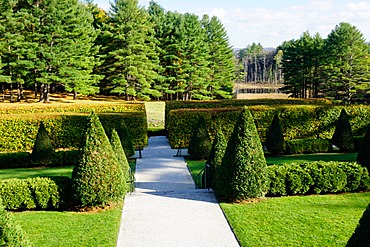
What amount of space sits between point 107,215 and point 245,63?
355ft

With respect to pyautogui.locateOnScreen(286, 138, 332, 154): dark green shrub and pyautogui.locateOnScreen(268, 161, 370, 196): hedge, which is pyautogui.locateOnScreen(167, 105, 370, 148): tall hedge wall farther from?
pyautogui.locateOnScreen(268, 161, 370, 196): hedge

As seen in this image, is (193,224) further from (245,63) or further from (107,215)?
(245,63)

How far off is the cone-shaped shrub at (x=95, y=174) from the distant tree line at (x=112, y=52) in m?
27.8

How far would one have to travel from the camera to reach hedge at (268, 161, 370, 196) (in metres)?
10.2

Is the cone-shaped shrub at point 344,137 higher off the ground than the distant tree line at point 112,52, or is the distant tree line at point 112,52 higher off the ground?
the distant tree line at point 112,52

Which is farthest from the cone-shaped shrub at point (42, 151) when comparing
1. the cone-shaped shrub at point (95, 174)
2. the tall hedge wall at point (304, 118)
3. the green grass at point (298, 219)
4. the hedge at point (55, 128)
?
the green grass at point (298, 219)

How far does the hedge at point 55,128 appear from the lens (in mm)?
18234

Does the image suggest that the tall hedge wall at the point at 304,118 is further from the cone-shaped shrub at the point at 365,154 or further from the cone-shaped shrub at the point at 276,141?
the cone-shaped shrub at the point at 365,154

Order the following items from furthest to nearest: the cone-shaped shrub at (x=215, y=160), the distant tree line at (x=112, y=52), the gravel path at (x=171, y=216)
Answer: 1. the distant tree line at (x=112, y=52)
2. the cone-shaped shrub at (x=215, y=160)
3. the gravel path at (x=171, y=216)

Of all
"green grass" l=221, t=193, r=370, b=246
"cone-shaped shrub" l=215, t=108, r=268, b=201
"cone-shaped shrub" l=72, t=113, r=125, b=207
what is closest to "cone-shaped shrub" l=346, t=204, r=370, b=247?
"green grass" l=221, t=193, r=370, b=246

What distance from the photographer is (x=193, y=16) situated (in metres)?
46.8

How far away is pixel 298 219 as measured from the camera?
839 centimetres

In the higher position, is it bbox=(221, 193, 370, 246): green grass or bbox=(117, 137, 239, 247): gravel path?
bbox=(221, 193, 370, 246): green grass

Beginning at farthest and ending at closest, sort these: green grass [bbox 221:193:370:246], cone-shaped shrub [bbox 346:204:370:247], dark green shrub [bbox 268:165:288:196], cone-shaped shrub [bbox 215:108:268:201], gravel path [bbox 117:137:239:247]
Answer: dark green shrub [bbox 268:165:288:196] → cone-shaped shrub [bbox 215:108:268:201] → gravel path [bbox 117:137:239:247] → green grass [bbox 221:193:370:246] → cone-shaped shrub [bbox 346:204:370:247]
